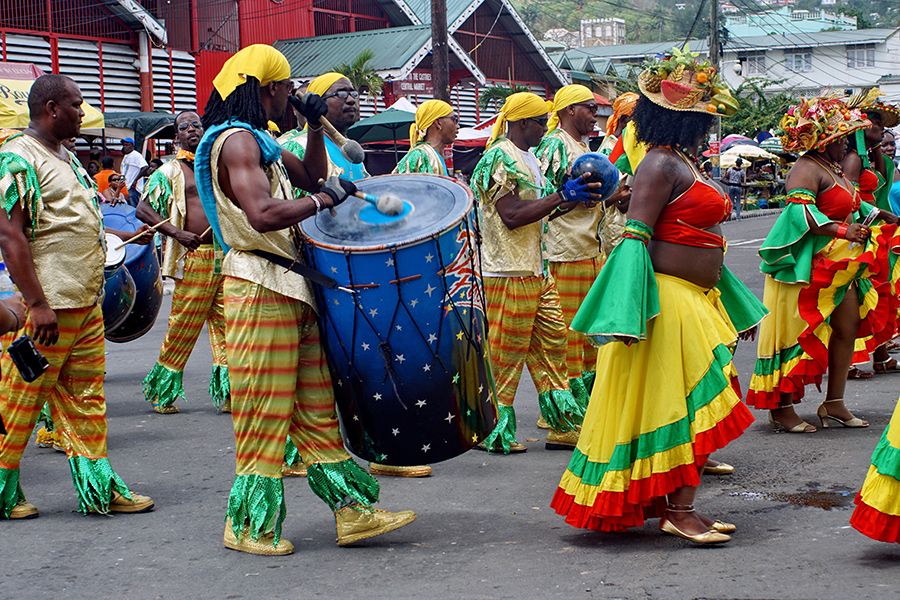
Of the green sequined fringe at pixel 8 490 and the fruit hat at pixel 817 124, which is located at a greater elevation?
the fruit hat at pixel 817 124

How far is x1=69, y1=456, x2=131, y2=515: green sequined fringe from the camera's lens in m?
6.23

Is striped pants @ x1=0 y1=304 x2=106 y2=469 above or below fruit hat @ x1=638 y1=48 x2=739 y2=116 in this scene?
below

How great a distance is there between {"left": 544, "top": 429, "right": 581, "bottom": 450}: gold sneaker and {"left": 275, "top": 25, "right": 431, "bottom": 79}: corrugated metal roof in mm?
24848

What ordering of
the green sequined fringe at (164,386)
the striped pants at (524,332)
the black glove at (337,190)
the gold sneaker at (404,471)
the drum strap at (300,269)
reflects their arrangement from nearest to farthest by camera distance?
the black glove at (337,190) → the drum strap at (300,269) → the gold sneaker at (404,471) → the striped pants at (524,332) → the green sequined fringe at (164,386)

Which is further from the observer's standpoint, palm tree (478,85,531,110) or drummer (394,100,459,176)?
palm tree (478,85,531,110)

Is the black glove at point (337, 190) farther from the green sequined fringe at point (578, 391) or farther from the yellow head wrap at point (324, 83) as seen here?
the green sequined fringe at point (578, 391)

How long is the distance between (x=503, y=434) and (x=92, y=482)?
2.42 m

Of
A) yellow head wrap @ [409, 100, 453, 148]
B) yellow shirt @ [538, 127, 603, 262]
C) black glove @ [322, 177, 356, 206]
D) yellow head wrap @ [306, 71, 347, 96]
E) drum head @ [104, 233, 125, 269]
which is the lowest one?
drum head @ [104, 233, 125, 269]

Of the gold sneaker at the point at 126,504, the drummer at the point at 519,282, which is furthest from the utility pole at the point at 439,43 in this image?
the gold sneaker at the point at 126,504

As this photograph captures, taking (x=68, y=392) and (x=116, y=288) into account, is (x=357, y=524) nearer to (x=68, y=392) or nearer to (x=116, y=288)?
(x=68, y=392)

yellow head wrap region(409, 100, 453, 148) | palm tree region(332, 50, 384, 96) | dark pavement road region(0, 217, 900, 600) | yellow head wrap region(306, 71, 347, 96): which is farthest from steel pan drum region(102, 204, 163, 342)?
palm tree region(332, 50, 384, 96)

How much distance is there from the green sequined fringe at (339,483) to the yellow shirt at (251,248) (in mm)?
709

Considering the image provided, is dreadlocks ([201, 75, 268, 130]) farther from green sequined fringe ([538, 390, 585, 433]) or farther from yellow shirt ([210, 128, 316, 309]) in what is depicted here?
green sequined fringe ([538, 390, 585, 433])

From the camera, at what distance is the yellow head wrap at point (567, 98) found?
8195mm
